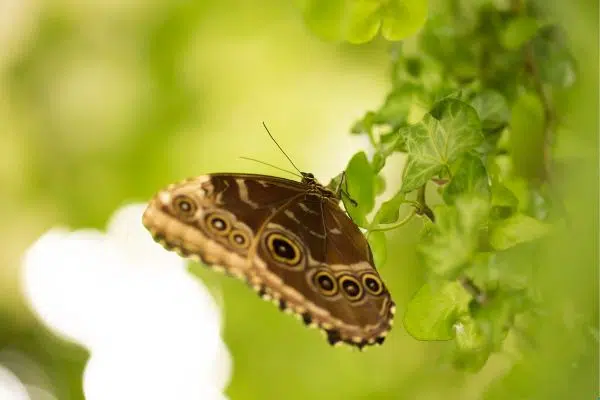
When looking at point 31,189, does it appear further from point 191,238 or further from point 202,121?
point 191,238

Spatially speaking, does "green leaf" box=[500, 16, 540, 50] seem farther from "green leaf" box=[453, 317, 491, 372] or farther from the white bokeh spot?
the white bokeh spot

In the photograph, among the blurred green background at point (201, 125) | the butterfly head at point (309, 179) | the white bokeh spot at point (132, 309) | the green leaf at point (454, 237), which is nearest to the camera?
the green leaf at point (454, 237)

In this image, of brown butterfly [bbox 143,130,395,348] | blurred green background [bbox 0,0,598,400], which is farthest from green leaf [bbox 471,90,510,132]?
blurred green background [bbox 0,0,598,400]

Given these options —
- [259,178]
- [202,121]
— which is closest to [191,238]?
[259,178]

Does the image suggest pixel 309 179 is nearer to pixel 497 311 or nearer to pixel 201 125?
pixel 497 311

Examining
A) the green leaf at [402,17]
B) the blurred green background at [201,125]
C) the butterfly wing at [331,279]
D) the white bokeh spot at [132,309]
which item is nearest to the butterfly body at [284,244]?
the butterfly wing at [331,279]

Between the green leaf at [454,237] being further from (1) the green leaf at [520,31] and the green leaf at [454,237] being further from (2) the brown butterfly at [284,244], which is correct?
(1) the green leaf at [520,31]

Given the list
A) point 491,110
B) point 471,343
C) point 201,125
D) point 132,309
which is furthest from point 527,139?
point 132,309
